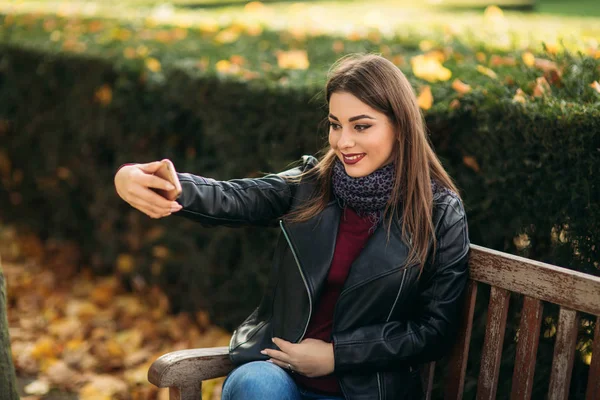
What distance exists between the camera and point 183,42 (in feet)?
17.6

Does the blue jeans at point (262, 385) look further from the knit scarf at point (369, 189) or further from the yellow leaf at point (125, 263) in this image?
the yellow leaf at point (125, 263)

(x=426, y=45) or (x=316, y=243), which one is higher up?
(x=426, y=45)

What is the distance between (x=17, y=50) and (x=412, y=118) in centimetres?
424

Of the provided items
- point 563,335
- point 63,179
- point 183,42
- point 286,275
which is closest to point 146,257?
point 63,179

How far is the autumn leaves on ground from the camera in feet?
13.0

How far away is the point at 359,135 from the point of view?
2.37 meters

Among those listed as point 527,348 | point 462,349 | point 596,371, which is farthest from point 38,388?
point 596,371

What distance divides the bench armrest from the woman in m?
0.06

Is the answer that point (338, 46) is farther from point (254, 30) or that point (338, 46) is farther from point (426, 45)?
point (254, 30)

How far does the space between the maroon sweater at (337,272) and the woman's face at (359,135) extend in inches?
7.1

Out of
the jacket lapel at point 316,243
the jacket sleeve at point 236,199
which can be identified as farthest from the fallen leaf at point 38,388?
the jacket lapel at point 316,243

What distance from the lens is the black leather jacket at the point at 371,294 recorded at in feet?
7.55

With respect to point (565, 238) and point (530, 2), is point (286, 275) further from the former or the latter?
point (530, 2)

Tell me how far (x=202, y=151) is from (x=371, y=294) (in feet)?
7.32
